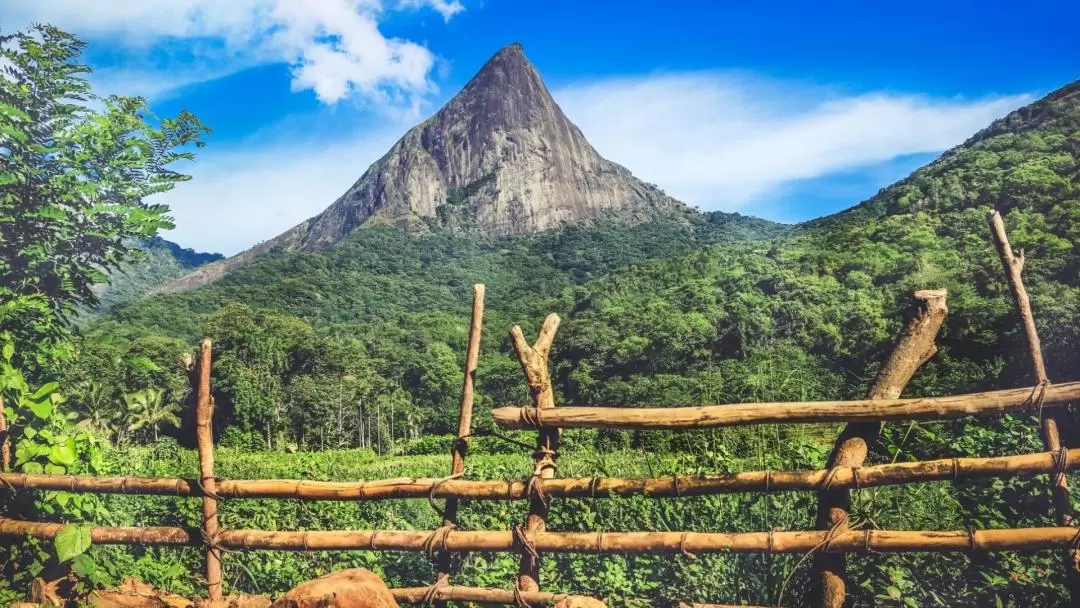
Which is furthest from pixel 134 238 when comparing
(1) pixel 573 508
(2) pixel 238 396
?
(2) pixel 238 396

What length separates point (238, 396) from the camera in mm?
46938

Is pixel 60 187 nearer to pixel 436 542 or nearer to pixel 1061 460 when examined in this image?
pixel 436 542

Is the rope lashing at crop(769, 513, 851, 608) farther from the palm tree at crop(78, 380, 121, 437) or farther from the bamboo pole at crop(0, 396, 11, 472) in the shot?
the palm tree at crop(78, 380, 121, 437)

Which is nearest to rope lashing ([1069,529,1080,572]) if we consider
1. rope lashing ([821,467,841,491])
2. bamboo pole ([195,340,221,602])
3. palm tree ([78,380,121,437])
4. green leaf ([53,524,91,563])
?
rope lashing ([821,467,841,491])

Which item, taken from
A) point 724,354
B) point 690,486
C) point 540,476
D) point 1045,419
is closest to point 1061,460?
point 1045,419

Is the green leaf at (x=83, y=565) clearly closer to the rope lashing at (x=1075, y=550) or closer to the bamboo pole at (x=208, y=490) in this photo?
the bamboo pole at (x=208, y=490)

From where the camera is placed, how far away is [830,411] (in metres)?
3.27

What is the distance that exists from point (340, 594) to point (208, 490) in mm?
1699

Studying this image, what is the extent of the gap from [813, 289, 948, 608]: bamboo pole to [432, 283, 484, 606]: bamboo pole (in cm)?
189

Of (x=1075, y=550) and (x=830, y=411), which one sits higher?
(x=830, y=411)

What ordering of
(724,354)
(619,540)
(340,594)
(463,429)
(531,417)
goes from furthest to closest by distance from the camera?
(724,354)
(463,429)
(531,417)
(619,540)
(340,594)

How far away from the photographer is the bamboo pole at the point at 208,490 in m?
4.25

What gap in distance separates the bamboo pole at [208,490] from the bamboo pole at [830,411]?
2238mm

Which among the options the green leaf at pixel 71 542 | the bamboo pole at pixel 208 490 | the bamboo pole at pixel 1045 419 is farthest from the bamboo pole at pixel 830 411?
the green leaf at pixel 71 542
